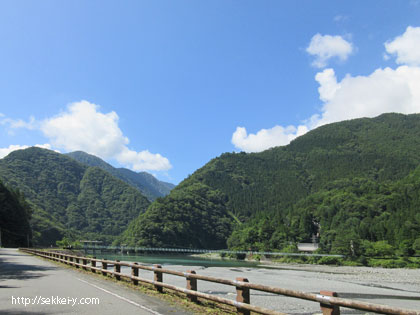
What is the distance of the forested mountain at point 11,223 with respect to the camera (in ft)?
297

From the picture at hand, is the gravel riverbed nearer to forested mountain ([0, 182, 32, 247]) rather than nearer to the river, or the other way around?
the river

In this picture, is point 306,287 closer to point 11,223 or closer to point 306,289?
point 306,289

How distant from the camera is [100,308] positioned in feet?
29.4

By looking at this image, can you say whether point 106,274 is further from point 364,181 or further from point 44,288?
point 364,181

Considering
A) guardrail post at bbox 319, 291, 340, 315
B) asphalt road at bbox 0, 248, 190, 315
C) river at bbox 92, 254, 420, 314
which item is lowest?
river at bbox 92, 254, 420, 314

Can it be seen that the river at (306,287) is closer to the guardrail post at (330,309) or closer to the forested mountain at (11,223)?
the guardrail post at (330,309)

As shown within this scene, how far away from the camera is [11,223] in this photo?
93.6 meters

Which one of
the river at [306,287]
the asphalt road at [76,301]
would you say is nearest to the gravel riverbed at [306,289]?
the river at [306,287]

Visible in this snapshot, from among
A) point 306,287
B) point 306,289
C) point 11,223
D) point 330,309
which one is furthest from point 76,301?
point 11,223

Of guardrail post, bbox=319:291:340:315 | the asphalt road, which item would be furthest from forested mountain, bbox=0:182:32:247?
guardrail post, bbox=319:291:340:315

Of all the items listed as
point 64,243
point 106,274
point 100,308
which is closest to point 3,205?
point 64,243

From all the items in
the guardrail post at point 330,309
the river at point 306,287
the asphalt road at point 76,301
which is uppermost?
the guardrail post at point 330,309

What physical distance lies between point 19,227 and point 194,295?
104 m

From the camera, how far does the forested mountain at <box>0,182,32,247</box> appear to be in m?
90.5
